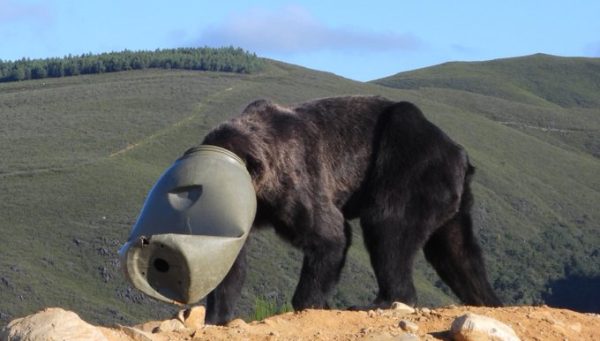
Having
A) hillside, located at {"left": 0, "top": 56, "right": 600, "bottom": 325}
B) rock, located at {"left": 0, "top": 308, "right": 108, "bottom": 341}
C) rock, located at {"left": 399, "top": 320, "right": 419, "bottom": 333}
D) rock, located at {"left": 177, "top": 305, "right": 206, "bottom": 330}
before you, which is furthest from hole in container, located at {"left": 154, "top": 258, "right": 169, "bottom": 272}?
hillside, located at {"left": 0, "top": 56, "right": 600, "bottom": 325}

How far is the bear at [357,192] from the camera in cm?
1115

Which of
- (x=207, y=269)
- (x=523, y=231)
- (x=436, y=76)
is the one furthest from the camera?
(x=436, y=76)

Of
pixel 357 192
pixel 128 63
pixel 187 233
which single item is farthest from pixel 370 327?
pixel 128 63

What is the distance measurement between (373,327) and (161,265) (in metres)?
1.54

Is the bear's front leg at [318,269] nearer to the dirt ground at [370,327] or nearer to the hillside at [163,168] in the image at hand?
the dirt ground at [370,327]

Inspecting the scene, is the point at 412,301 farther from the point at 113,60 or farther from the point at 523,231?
the point at 113,60

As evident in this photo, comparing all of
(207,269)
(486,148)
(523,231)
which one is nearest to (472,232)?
(207,269)

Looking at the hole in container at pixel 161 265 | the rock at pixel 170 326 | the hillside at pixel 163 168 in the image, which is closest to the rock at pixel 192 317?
the rock at pixel 170 326

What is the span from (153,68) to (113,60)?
302cm

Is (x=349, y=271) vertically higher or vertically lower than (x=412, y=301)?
lower

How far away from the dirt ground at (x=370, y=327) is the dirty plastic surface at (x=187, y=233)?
1.08 ft

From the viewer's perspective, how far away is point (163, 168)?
5075cm

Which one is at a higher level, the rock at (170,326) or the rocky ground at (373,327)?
the rocky ground at (373,327)

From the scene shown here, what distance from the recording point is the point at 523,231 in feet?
165
